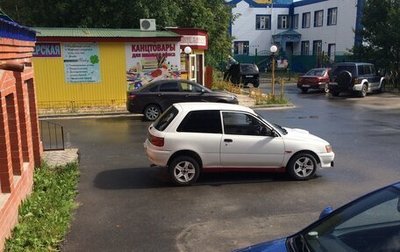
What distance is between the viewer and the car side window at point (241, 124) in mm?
8750

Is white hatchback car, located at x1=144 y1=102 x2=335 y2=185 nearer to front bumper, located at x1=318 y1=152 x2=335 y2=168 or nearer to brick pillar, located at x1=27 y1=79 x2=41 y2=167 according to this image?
front bumper, located at x1=318 y1=152 x2=335 y2=168

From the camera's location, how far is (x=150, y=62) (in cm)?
2158

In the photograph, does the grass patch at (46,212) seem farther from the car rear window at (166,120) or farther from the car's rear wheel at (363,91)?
the car's rear wheel at (363,91)

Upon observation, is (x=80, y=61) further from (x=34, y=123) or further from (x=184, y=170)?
(x=184, y=170)

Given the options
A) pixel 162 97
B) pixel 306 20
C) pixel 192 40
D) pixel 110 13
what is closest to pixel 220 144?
pixel 162 97

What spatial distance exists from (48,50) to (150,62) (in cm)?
471

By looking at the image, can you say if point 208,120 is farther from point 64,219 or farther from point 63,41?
point 63,41

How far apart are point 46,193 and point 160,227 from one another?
2.42m

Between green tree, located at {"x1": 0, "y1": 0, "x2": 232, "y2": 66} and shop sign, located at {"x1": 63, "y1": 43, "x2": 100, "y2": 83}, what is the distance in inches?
253

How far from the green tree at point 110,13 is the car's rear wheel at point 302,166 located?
1909cm

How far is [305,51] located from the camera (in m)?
55.9

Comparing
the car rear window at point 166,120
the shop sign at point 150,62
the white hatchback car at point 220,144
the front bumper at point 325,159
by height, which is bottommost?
the front bumper at point 325,159

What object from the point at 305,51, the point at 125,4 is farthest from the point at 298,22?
the point at 125,4

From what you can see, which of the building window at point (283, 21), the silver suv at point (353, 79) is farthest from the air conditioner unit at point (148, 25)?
the building window at point (283, 21)
